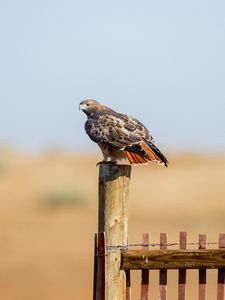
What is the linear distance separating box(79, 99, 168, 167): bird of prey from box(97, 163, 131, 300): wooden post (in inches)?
67.9

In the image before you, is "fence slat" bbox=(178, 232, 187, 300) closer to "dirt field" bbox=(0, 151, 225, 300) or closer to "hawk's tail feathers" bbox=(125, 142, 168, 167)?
"hawk's tail feathers" bbox=(125, 142, 168, 167)

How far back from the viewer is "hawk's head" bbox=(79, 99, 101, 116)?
44.9 feet

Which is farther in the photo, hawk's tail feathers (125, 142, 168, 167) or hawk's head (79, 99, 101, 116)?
hawk's head (79, 99, 101, 116)

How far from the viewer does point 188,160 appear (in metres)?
39.8

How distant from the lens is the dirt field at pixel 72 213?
2188cm

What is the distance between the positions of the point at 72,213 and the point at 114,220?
2027 cm

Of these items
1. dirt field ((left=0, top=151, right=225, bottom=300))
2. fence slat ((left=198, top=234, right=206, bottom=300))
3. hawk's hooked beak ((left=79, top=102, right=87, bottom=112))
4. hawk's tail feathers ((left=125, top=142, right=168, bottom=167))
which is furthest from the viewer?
dirt field ((left=0, top=151, right=225, bottom=300))

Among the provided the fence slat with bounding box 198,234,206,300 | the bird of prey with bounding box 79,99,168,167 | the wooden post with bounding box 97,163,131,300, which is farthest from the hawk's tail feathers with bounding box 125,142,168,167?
A: the fence slat with bounding box 198,234,206,300

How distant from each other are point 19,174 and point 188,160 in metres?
5.47

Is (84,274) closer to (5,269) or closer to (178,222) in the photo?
(5,269)

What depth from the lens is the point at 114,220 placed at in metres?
9.62

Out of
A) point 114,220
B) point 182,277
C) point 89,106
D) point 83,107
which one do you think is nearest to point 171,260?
point 182,277

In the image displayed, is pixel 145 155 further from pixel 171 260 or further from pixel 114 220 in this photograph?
pixel 171 260

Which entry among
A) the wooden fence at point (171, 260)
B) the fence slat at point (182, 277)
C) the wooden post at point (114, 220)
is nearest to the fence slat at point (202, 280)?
the wooden fence at point (171, 260)
